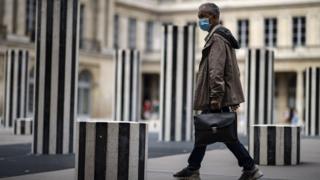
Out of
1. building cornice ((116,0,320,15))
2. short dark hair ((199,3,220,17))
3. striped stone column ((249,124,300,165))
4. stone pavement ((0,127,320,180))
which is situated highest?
building cornice ((116,0,320,15))

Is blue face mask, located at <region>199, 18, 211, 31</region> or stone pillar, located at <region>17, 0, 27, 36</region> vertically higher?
stone pillar, located at <region>17, 0, 27, 36</region>

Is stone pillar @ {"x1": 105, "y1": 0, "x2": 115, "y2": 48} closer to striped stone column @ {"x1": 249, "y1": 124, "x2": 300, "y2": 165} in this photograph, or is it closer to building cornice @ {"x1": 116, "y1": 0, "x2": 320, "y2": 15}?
building cornice @ {"x1": 116, "y1": 0, "x2": 320, "y2": 15}

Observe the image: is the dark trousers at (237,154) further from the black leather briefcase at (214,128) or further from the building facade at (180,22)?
the building facade at (180,22)

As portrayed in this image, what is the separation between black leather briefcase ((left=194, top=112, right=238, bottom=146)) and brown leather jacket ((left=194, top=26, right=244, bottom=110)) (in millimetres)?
173

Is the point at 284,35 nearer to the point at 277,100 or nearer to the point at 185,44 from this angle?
the point at 277,100

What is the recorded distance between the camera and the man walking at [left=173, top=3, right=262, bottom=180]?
7512mm

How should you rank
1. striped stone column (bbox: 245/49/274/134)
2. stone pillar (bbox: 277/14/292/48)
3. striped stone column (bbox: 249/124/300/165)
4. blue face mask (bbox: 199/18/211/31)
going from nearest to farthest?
blue face mask (bbox: 199/18/211/31), striped stone column (bbox: 249/124/300/165), striped stone column (bbox: 245/49/274/134), stone pillar (bbox: 277/14/292/48)

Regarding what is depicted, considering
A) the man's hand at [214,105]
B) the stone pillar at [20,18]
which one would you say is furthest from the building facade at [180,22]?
the man's hand at [214,105]

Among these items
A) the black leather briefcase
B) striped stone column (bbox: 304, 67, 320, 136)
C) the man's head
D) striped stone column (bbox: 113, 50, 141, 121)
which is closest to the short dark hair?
the man's head

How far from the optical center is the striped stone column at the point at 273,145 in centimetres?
1106

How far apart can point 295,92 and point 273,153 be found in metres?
37.8

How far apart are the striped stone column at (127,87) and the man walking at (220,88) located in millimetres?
17457

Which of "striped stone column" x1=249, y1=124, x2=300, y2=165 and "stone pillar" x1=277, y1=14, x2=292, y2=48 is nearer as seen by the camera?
"striped stone column" x1=249, y1=124, x2=300, y2=165

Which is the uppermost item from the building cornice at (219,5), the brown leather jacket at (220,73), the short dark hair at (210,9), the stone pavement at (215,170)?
the building cornice at (219,5)
